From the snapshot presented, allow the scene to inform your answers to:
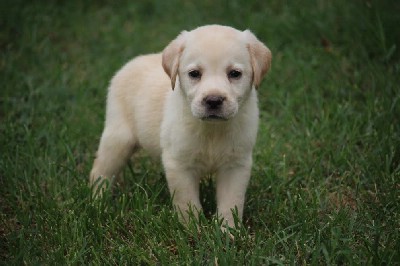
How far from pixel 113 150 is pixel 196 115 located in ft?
3.45

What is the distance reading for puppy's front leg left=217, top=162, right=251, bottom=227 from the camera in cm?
380

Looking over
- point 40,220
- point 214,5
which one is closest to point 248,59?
point 40,220

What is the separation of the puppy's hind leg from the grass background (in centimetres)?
17

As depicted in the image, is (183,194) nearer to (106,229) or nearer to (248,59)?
(106,229)

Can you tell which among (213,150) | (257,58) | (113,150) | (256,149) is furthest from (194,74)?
(256,149)

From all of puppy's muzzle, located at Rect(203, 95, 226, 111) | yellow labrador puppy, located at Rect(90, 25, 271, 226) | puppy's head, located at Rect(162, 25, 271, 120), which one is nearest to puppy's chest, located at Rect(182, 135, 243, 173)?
yellow labrador puppy, located at Rect(90, 25, 271, 226)

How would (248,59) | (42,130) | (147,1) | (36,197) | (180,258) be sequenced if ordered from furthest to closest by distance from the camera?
(147,1), (42,130), (36,197), (248,59), (180,258)

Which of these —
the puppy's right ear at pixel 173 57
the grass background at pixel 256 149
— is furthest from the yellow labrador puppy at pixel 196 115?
the grass background at pixel 256 149

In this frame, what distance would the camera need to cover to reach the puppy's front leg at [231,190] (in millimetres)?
3797

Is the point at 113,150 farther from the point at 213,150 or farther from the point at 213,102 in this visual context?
the point at 213,102

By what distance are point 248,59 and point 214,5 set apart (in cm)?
376

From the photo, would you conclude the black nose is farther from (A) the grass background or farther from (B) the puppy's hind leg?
(B) the puppy's hind leg

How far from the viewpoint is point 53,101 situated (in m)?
5.70

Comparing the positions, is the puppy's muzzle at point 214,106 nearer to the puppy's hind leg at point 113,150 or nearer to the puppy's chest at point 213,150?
the puppy's chest at point 213,150
